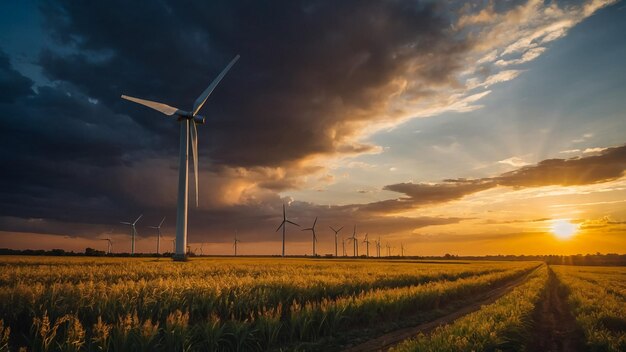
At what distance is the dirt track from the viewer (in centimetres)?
1662

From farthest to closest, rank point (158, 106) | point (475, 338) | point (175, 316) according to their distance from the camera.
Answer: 1. point (158, 106)
2. point (175, 316)
3. point (475, 338)

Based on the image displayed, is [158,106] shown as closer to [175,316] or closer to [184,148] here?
[184,148]

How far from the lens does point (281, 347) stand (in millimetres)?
15180

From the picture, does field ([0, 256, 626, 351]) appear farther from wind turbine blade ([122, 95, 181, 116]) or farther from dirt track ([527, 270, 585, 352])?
wind turbine blade ([122, 95, 181, 116])

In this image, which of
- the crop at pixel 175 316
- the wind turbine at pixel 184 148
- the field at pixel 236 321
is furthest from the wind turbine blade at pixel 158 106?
the crop at pixel 175 316

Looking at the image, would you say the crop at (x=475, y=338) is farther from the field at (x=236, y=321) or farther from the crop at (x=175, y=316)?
the crop at (x=175, y=316)

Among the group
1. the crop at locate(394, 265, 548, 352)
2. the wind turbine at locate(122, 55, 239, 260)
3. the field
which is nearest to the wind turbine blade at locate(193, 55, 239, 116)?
the wind turbine at locate(122, 55, 239, 260)

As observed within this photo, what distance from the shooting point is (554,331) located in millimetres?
20234

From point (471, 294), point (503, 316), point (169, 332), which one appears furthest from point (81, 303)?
point (471, 294)

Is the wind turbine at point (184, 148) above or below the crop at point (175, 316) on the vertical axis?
above

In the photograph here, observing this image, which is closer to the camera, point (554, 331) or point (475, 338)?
point (475, 338)

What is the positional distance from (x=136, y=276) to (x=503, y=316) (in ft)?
84.1

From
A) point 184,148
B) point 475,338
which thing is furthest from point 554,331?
point 184,148

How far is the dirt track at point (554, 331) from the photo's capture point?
655 inches
